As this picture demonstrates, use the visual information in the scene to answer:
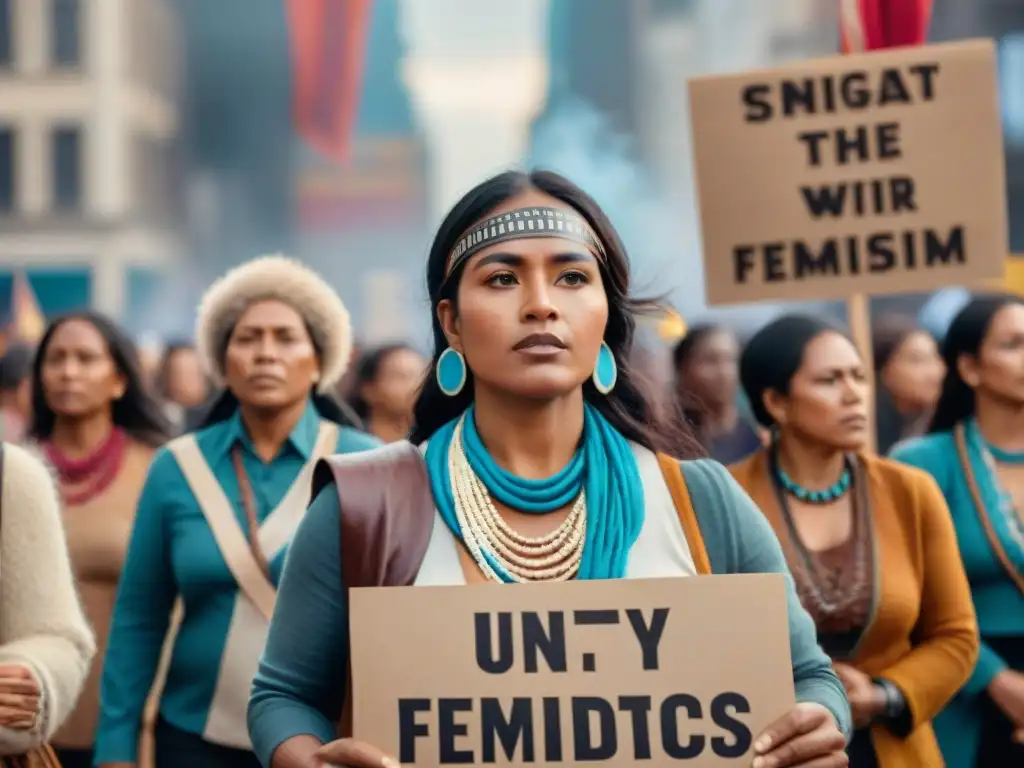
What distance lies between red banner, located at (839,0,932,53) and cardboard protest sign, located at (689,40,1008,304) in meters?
0.44

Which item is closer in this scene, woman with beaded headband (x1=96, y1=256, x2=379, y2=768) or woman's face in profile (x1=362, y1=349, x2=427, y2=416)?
woman with beaded headband (x1=96, y1=256, x2=379, y2=768)

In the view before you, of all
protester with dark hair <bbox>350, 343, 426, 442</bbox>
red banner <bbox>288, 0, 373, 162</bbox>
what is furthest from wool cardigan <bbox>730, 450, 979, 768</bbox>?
red banner <bbox>288, 0, 373, 162</bbox>

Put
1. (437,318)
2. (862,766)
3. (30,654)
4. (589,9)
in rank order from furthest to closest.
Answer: (589,9) < (862,766) < (30,654) < (437,318)

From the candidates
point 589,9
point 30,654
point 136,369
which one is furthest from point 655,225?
point 30,654

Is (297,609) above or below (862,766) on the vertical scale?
above

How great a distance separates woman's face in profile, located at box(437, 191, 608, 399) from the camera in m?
2.63

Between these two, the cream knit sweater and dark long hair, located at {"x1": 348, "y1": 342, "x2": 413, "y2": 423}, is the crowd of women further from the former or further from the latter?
dark long hair, located at {"x1": 348, "y1": 342, "x2": 413, "y2": 423}

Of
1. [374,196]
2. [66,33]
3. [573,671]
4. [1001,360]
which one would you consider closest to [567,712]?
[573,671]

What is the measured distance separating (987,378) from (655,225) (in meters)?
30.9

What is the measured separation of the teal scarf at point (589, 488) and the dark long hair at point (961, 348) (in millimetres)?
2681

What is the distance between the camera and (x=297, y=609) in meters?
2.63

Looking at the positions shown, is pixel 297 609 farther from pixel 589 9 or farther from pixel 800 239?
pixel 589 9

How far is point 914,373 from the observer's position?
8164 millimetres

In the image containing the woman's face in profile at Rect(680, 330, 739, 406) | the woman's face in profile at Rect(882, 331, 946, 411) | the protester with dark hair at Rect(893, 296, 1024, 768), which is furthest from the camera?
the woman's face in profile at Rect(882, 331, 946, 411)
